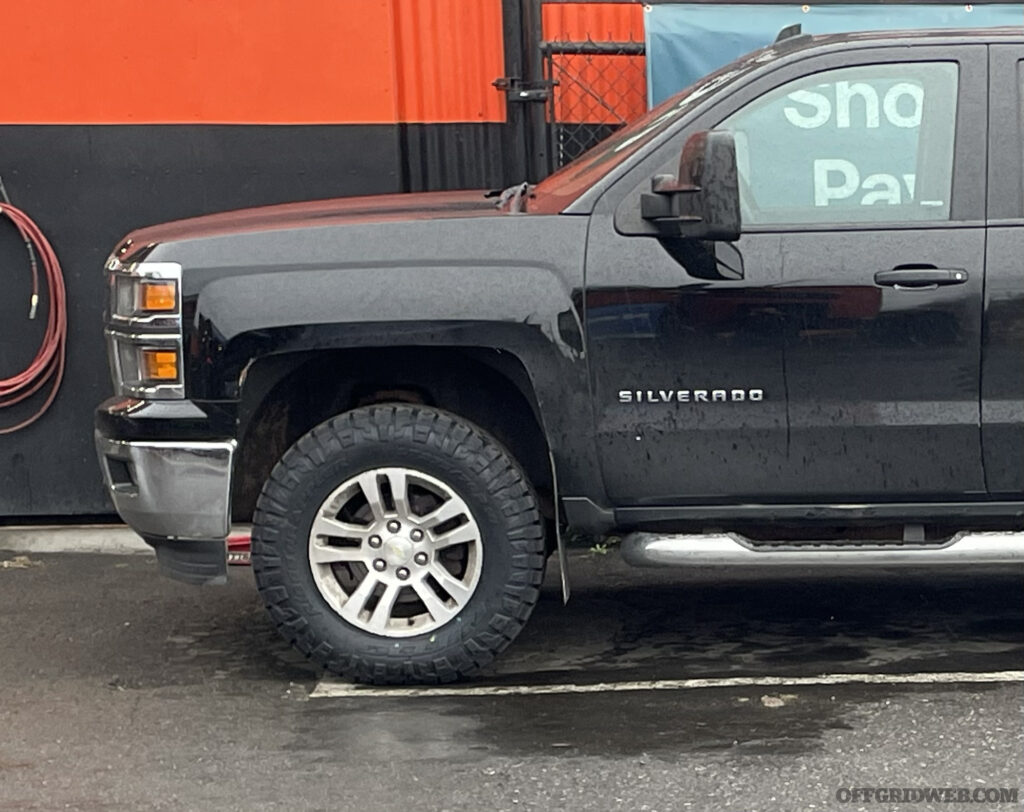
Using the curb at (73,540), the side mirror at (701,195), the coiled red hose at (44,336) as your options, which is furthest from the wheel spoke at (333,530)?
the coiled red hose at (44,336)

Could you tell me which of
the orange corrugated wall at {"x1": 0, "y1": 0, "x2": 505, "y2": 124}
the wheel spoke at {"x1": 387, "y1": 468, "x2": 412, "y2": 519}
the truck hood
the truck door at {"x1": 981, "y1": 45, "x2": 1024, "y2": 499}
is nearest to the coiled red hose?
the orange corrugated wall at {"x1": 0, "y1": 0, "x2": 505, "y2": 124}

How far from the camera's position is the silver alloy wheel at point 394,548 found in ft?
17.1

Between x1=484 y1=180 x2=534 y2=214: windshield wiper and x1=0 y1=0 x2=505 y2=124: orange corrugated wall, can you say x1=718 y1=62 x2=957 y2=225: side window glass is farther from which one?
x1=0 y1=0 x2=505 y2=124: orange corrugated wall

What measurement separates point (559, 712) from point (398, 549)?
698 mm

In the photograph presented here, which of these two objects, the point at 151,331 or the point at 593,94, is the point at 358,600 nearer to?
the point at 151,331

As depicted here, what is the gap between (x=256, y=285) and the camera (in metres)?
5.11

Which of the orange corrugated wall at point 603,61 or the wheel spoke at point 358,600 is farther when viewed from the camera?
the orange corrugated wall at point 603,61

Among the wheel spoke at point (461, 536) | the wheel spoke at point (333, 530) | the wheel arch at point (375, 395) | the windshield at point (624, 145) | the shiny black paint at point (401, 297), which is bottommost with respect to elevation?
the wheel spoke at point (461, 536)

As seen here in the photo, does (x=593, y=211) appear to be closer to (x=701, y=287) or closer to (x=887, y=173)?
(x=701, y=287)

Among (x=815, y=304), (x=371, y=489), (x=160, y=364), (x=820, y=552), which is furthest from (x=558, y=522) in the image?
(x=160, y=364)

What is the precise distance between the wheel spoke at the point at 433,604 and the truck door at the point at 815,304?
64 centimetres

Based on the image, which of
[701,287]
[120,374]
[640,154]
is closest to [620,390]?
[701,287]

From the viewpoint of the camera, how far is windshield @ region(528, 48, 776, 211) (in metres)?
5.27

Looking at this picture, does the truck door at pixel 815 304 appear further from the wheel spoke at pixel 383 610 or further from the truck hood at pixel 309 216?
the wheel spoke at pixel 383 610
